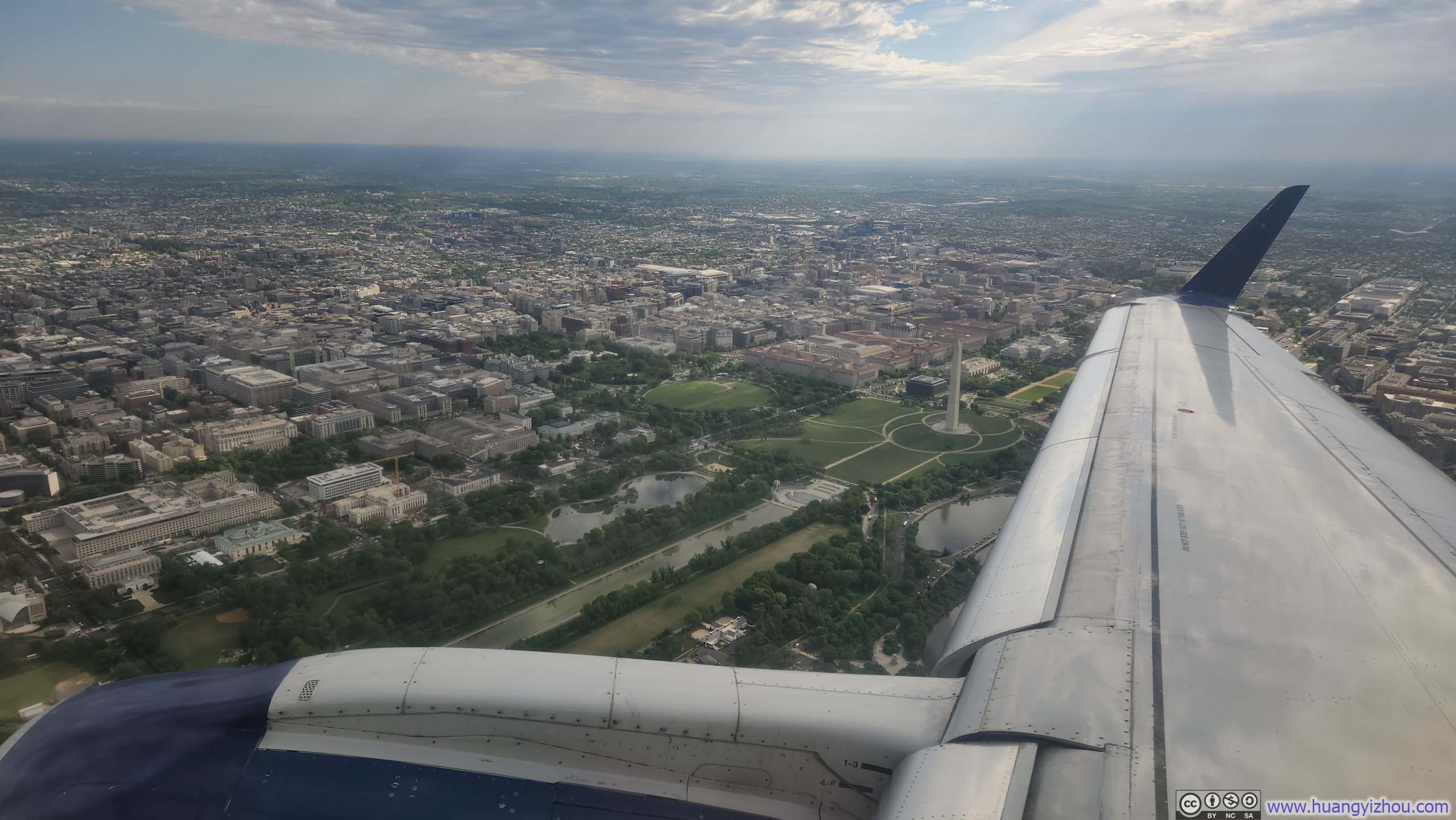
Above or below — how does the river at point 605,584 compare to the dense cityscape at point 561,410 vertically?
below

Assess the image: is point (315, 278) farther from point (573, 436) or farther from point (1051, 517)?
point (1051, 517)

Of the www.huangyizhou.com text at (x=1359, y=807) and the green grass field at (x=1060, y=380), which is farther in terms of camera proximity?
the green grass field at (x=1060, y=380)

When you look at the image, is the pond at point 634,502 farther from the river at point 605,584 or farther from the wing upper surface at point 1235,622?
the wing upper surface at point 1235,622

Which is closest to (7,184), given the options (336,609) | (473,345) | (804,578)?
(473,345)

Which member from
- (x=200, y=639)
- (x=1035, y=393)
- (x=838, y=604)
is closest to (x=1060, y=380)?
(x=1035, y=393)

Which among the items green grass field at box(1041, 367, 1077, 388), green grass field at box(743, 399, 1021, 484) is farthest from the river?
green grass field at box(1041, 367, 1077, 388)

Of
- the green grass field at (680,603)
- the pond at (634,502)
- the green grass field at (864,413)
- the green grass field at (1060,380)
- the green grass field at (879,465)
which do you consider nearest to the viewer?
the green grass field at (680,603)

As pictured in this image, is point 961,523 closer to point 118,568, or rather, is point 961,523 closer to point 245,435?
point 118,568

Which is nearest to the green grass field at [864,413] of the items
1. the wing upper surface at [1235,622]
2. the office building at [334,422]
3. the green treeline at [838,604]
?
the green treeline at [838,604]
